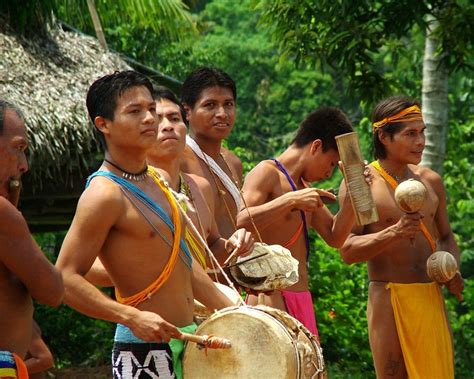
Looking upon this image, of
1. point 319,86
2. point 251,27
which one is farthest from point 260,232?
point 251,27

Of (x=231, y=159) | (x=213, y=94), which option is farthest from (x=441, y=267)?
(x=213, y=94)

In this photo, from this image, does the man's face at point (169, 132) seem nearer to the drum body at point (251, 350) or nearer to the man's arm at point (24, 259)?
the drum body at point (251, 350)

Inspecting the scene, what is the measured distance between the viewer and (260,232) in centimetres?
693

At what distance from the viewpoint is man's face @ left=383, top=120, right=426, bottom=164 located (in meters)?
7.46

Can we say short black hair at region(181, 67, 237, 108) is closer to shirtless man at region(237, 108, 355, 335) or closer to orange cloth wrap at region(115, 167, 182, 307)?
shirtless man at region(237, 108, 355, 335)

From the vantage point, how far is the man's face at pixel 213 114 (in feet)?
22.1

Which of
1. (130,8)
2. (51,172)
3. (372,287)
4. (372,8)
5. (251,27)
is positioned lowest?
(372,287)

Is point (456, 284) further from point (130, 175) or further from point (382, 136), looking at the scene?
point (130, 175)

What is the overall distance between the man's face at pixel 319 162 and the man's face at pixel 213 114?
66cm

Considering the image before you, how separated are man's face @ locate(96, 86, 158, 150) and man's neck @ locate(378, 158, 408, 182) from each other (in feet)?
9.77

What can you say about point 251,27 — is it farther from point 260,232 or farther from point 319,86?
point 260,232

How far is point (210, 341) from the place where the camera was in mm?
4477

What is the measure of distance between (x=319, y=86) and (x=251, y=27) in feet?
13.8

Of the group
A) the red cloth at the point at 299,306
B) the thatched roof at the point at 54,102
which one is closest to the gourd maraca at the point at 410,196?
the red cloth at the point at 299,306
